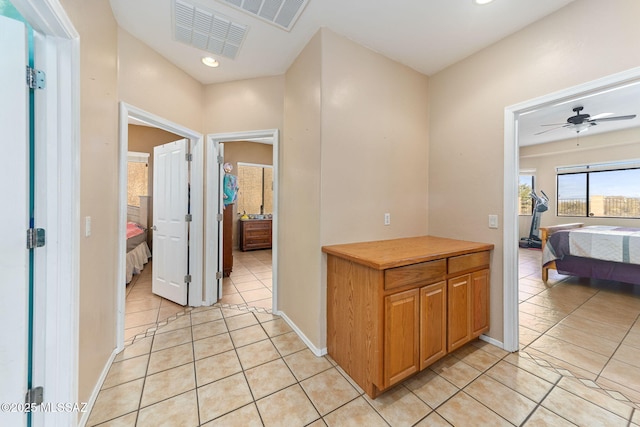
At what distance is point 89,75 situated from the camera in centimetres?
150

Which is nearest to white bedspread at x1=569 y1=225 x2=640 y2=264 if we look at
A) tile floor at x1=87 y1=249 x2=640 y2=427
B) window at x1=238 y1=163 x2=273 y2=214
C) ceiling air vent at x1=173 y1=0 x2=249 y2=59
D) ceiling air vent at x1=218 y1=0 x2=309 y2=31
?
tile floor at x1=87 y1=249 x2=640 y2=427

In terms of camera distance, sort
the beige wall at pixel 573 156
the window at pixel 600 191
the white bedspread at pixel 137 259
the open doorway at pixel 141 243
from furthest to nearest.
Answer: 1. the window at pixel 600 191
2. the beige wall at pixel 573 156
3. the white bedspread at pixel 137 259
4. the open doorway at pixel 141 243

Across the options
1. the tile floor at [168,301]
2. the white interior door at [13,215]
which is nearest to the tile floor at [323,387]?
the tile floor at [168,301]

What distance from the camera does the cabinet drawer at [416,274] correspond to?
5.04 feet

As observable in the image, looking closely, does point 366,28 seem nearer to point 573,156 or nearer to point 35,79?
point 35,79

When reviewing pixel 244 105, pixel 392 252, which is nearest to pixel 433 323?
pixel 392 252

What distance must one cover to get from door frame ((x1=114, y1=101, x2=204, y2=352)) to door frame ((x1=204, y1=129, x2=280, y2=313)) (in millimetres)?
77

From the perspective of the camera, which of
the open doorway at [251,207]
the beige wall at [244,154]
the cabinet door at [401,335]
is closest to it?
the cabinet door at [401,335]

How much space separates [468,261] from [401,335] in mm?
902

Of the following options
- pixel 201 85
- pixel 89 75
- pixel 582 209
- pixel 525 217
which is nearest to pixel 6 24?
pixel 89 75

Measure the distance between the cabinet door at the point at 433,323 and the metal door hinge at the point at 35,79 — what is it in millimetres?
2406

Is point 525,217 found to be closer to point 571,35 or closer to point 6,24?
point 571,35

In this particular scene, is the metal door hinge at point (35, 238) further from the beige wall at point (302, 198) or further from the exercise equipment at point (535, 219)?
the exercise equipment at point (535, 219)

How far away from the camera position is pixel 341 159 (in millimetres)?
2113
